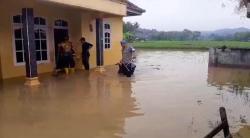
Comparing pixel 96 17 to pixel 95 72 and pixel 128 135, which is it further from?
pixel 128 135

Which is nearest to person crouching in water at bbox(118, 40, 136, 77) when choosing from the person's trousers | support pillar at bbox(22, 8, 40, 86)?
the person's trousers

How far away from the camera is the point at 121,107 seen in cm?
766

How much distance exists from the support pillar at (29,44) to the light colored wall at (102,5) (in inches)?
40.7

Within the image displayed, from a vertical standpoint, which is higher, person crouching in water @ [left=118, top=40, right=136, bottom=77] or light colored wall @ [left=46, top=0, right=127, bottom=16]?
light colored wall @ [left=46, top=0, right=127, bottom=16]

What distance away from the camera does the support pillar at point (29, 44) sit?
33.2 ft

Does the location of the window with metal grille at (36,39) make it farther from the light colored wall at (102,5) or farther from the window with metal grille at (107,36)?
the window with metal grille at (107,36)

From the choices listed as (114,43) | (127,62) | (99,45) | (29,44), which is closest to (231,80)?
(127,62)

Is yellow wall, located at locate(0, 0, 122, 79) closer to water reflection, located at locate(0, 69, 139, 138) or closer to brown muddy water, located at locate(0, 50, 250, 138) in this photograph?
brown muddy water, located at locate(0, 50, 250, 138)

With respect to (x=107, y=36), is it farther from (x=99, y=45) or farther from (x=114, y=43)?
(x=99, y=45)

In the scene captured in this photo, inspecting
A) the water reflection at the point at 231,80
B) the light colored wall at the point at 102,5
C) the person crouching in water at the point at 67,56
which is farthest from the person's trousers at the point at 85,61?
the water reflection at the point at 231,80

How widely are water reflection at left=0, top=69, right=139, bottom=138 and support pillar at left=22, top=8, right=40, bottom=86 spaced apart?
1.50 feet

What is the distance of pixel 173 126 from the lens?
6.19m

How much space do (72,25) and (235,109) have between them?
9537mm

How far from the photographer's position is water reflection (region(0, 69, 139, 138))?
5910 millimetres
